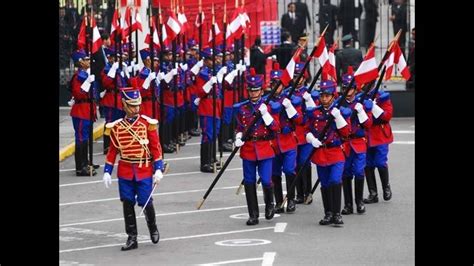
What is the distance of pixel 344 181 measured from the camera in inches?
776

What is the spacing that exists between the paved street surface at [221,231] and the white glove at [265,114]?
1.29 metres

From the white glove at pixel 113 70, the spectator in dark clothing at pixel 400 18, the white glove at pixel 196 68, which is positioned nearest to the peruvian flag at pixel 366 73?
the white glove at pixel 113 70

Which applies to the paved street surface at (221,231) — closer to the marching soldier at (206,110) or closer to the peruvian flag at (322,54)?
the marching soldier at (206,110)

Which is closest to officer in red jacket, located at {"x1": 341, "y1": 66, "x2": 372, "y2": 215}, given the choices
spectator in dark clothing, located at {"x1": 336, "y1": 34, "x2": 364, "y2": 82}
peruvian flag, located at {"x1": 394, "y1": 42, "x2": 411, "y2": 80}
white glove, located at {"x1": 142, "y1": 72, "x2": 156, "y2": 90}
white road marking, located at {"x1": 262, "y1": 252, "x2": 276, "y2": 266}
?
peruvian flag, located at {"x1": 394, "y1": 42, "x2": 411, "y2": 80}

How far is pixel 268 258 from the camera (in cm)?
1650

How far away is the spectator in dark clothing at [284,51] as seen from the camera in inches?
1304

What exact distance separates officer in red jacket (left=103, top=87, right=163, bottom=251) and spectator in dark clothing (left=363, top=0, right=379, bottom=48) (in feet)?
58.9

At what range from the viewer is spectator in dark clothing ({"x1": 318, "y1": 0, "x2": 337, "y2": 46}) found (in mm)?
34594

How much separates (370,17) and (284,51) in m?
2.88

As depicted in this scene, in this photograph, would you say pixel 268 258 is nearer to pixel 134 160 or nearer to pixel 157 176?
pixel 157 176
